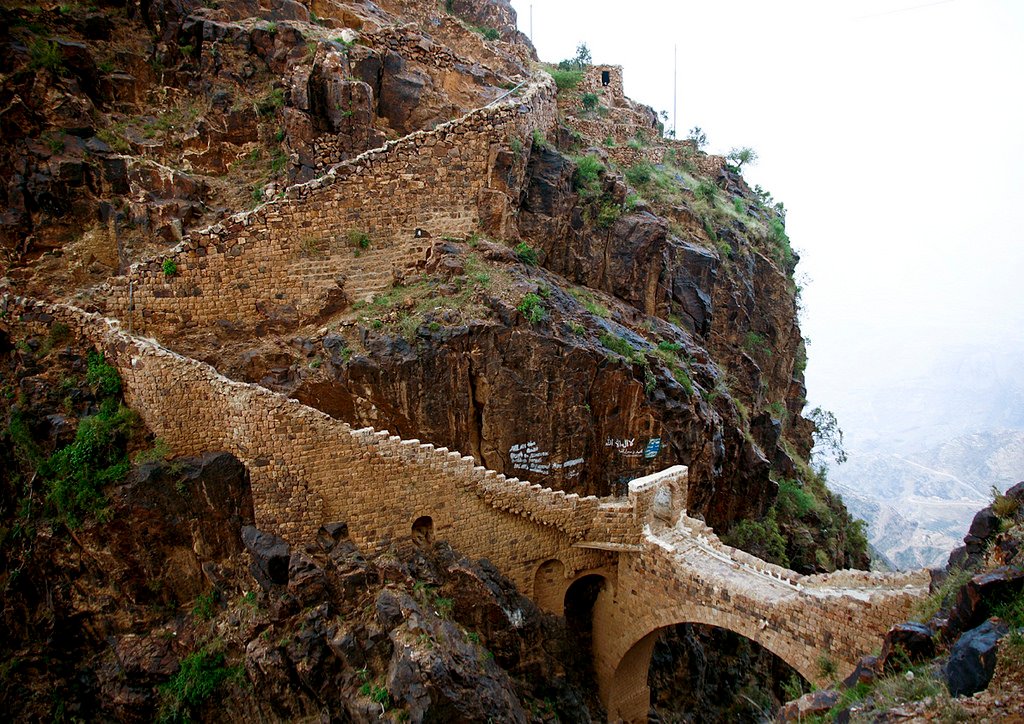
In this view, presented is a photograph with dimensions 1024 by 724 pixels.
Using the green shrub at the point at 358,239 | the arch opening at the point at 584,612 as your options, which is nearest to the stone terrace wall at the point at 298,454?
the arch opening at the point at 584,612

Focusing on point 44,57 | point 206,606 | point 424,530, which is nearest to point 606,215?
point 424,530

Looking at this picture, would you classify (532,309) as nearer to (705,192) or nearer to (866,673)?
(866,673)

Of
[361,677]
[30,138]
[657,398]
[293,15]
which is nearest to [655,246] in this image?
[657,398]

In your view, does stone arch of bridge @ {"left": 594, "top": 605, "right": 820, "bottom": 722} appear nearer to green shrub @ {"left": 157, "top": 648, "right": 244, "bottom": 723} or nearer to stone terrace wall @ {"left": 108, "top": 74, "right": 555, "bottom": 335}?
green shrub @ {"left": 157, "top": 648, "right": 244, "bottom": 723}

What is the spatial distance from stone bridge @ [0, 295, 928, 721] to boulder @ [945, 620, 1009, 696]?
4.20 m

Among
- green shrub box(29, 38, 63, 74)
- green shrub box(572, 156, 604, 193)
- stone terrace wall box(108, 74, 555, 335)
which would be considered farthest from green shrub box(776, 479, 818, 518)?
green shrub box(29, 38, 63, 74)

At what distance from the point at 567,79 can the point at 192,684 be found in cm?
2749

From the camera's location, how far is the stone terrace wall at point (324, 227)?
618 inches

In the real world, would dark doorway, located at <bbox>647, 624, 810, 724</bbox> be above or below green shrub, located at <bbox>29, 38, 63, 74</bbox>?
below

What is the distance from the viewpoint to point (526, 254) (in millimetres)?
18250

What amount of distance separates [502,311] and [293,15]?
12211mm

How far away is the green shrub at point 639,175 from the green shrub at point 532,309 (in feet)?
35.5

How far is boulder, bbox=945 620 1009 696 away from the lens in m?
6.97

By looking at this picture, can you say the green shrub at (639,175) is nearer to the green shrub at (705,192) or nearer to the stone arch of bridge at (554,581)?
the green shrub at (705,192)
